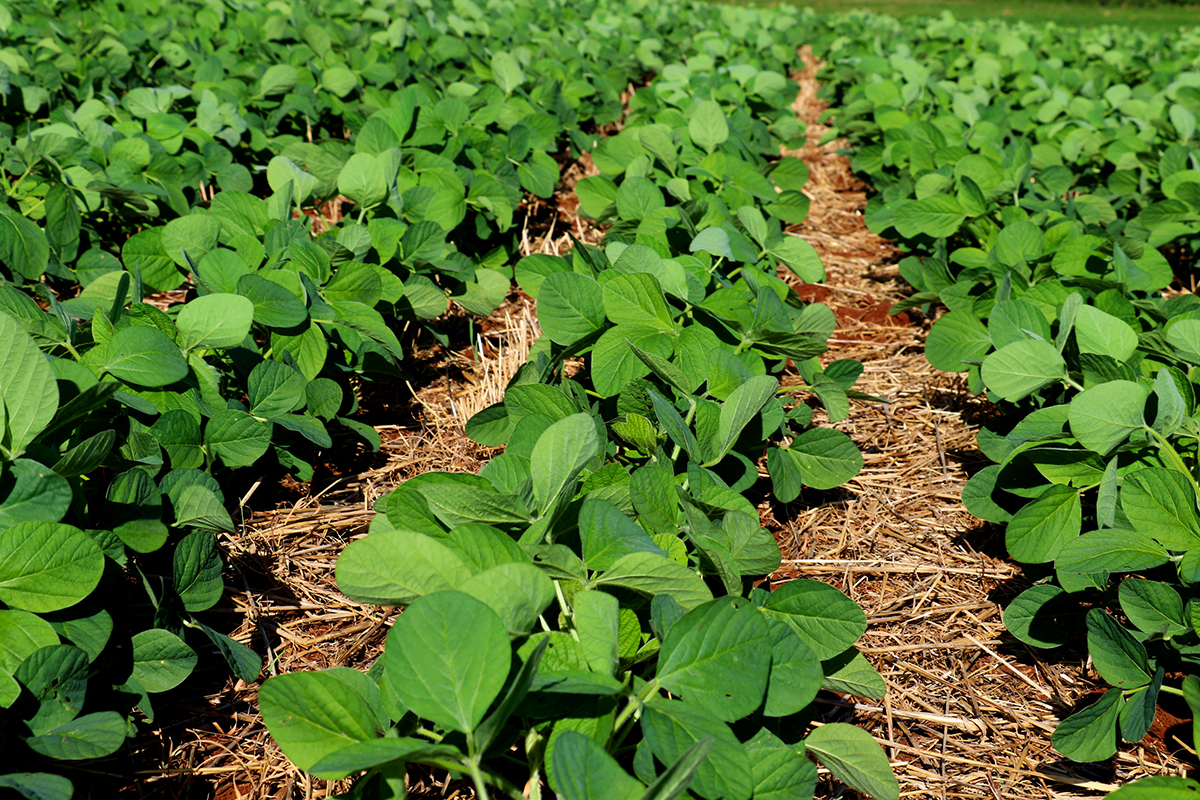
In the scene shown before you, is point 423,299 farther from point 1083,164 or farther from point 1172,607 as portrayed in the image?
point 1083,164

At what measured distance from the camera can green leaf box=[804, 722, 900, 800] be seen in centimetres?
99

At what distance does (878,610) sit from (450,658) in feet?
3.82

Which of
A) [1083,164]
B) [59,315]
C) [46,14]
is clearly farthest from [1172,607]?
[46,14]

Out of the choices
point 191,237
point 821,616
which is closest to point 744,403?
point 821,616

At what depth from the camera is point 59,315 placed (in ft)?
4.61

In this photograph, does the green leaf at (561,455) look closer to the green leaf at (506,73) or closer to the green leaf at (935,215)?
the green leaf at (935,215)

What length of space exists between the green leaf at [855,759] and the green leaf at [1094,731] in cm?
37

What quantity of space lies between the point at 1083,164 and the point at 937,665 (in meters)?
2.67

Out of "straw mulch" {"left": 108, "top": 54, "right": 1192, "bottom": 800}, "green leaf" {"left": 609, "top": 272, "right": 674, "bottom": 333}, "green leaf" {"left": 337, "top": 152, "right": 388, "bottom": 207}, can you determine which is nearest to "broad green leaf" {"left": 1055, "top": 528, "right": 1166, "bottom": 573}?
"straw mulch" {"left": 108, "top": 54, "right": 1192, "bottom": 800}

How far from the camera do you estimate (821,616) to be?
3.49 feet

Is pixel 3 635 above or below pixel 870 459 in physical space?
above

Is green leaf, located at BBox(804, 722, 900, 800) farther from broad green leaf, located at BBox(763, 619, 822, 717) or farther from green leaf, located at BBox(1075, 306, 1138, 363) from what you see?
green leaf, located at BBox(1075, 306, 1138, 363)

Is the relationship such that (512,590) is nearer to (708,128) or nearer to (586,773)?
(586,773)

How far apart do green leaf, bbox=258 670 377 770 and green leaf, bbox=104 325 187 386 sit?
68cm
